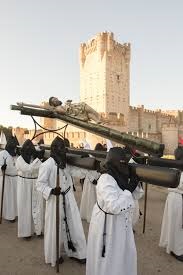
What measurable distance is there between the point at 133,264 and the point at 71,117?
2.30m

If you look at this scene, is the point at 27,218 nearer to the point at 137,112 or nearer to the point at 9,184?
the point at 9,184

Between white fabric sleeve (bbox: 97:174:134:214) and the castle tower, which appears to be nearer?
white fabric sleeve (bbox: 97:174:134:214)

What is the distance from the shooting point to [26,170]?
6.48 meters

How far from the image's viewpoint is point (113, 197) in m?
3.59

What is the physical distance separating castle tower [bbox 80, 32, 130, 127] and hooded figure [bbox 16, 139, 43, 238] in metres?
42.9

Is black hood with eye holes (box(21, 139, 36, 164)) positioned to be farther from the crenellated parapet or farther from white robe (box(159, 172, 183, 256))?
the crenellated parapet

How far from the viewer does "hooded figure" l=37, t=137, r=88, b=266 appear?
4.94 meters

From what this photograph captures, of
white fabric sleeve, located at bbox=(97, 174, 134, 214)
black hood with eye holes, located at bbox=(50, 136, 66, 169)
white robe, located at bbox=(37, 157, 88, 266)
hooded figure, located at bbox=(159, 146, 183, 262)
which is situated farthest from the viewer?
hooded figure, located at bbox=(159, 146, 183, 262)

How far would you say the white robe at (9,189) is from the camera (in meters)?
7.70

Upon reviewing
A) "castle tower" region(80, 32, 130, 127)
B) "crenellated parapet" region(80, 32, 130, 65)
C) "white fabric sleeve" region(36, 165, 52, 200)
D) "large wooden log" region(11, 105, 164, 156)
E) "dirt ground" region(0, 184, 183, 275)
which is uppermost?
"crenellated parapet" region(80, 32, 130, 65)

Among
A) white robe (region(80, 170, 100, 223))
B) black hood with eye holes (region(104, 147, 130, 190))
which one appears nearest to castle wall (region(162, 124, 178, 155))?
white robe (region(80, 170, 100, 223))

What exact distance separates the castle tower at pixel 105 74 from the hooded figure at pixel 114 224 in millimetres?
45445

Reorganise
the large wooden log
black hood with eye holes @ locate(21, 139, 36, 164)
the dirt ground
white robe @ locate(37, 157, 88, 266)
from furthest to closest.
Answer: black hood with eye holes @ locate(21, 139, 36, 164) → white robe @ locate(37, 157, 88, 266) → the dirt ground → the large wooden log

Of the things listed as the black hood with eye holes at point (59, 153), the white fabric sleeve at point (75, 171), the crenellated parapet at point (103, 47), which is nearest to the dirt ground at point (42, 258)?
the white fabric sleeve at point (75, 171)
